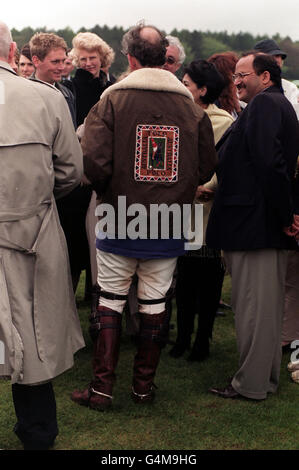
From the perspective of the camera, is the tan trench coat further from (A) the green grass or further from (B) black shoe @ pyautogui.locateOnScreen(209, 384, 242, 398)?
(B) black shoe @ pyautogui.locateOnScreen(209, 384, 242, 398)

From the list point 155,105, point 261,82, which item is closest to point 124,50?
point 155,105

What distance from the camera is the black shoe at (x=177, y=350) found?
17.3ft

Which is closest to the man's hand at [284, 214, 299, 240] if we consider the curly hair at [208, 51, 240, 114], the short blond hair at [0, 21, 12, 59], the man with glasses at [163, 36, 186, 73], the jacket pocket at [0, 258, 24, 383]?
the jacket pocket at [0, 258, 24, 383]

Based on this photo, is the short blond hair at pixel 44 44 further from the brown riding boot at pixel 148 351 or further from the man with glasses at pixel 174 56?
the brown riding boot at pixel 148 351

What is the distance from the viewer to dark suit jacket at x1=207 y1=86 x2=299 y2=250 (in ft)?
13.4

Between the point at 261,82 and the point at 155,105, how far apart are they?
70 centimetres

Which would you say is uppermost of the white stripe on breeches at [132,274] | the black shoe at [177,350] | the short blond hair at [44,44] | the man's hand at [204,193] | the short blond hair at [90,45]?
the short blond hair at [44,44]

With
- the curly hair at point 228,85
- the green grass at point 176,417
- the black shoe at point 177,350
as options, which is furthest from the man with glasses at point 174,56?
the green grass at point 176,417

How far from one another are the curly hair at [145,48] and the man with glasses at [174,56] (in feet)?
6.34

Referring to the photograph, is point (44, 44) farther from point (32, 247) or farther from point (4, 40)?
point (32, 247)

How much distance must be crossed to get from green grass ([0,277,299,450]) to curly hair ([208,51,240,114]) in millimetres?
2184

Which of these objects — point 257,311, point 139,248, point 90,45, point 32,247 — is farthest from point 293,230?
point 90,45

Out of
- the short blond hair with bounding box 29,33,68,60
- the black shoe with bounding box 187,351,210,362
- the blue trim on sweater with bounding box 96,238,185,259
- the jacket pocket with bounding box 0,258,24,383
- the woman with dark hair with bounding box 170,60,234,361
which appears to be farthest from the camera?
the short blond hair with bounding box 29,33,68,60

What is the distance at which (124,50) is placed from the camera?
4.30 metres
